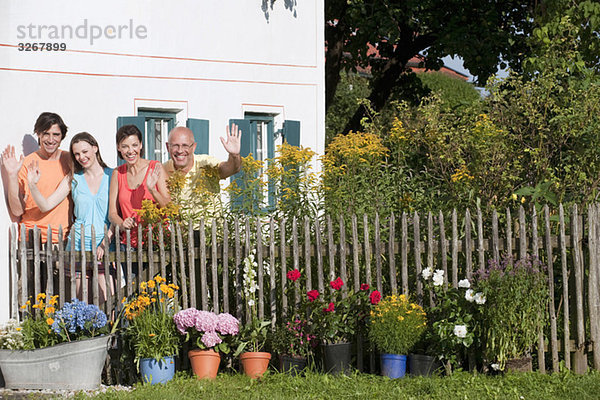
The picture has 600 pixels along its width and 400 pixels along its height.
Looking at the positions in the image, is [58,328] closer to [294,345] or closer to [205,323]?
[205,323]

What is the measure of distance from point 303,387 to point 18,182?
4517 mm

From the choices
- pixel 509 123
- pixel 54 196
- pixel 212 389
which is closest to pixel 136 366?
pixel 212 389

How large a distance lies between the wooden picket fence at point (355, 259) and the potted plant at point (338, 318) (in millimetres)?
187

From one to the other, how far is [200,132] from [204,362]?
382cm

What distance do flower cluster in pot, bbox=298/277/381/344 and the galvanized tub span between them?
2022mm

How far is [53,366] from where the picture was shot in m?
7.17

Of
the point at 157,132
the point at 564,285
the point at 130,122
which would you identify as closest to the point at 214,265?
the point at 130,122

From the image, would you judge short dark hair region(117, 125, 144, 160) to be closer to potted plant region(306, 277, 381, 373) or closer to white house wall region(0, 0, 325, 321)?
white house wall region(0, 0, 325, 321)

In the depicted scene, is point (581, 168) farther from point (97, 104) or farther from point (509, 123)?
point (97, 104)

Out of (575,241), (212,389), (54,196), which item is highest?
(54,196)

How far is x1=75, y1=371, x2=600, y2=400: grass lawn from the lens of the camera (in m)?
6.55

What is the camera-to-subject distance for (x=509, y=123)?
Result: 8961mm

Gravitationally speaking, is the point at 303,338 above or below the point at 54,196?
below

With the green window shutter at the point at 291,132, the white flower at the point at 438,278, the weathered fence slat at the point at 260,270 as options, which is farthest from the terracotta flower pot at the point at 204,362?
the green window shutter at the point at 291,132
